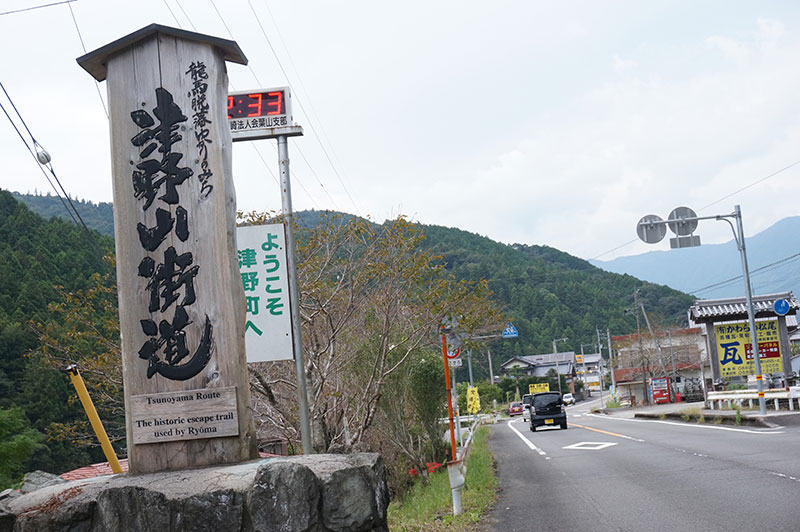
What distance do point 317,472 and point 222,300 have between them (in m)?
1.52

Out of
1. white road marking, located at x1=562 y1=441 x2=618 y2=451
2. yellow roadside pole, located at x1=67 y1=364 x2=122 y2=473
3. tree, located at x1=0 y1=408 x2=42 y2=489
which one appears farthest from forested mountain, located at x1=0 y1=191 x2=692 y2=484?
yellow roadside pole, located at x1=67 y1=364 x2=122 y2=473

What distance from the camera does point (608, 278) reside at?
294 ft

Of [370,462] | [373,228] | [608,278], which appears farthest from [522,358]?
[370,462]

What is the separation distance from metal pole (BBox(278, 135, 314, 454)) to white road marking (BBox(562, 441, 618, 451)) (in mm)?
13786

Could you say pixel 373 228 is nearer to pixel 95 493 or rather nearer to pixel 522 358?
pixel 95 493

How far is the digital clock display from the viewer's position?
8.32 m

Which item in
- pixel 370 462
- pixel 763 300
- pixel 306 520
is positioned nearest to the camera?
pixel 306 520

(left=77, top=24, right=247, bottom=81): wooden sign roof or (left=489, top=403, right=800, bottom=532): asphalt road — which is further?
(left=489, top=403, right=800, bottom=532): asphalt road

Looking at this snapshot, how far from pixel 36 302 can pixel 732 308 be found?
28.1m

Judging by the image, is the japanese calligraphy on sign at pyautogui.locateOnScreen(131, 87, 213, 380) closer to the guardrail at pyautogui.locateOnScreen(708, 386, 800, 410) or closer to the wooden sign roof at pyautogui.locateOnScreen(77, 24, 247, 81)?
the wooden sign roof at pyautogui.locateOnScreen(77, 24, 247, 81)

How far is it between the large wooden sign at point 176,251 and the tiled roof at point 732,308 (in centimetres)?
2498

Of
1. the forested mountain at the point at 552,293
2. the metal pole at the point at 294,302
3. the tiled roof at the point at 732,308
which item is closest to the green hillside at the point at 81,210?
the forested mountain at the point at 552,293

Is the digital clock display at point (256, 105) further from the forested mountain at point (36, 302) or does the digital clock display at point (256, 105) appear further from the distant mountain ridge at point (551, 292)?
the distant mountain ridge at point (551, 292)

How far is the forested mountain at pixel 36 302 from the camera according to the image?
95.3ft
